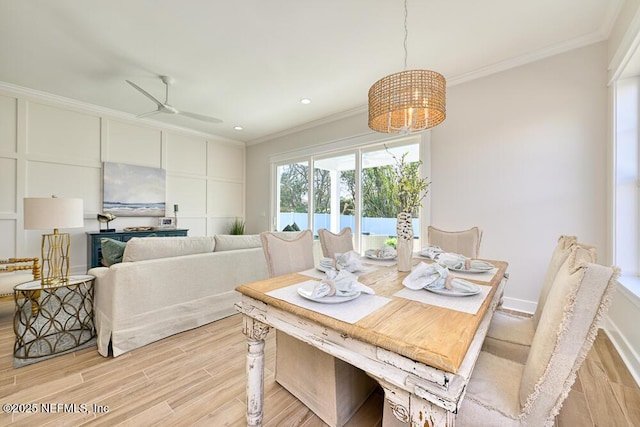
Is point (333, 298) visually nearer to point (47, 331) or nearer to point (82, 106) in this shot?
point (47, 331)

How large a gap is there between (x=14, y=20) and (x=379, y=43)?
10.9ft

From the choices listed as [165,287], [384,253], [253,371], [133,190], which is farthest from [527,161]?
[133,190]

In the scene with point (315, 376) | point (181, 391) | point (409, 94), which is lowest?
point (181, 391)

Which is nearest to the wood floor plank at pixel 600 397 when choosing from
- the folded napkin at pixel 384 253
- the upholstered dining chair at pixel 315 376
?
the upholstered dining chair at pixel 315 376

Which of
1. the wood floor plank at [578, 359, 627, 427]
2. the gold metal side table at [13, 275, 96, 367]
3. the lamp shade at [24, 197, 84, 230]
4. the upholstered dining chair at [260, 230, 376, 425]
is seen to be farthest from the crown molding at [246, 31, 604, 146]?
the gold metal side table at [13, 275, 96, 367]

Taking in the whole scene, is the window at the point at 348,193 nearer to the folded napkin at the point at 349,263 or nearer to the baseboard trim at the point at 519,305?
the baseboard trim at the point at 519,305

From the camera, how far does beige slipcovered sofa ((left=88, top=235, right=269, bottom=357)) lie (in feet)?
6.61

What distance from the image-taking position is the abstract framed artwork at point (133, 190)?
4.37m

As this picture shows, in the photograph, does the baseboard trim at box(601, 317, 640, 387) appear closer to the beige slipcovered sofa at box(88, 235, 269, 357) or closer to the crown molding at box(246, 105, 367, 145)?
the beige slipcovered sofa at box(88, 235, 269, 357)

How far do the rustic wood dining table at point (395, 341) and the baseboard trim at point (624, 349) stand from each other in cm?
141

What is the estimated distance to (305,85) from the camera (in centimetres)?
349

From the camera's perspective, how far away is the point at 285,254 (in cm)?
182

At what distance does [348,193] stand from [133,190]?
3809mm

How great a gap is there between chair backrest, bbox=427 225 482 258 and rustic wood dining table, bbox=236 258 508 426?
1.05 metres
